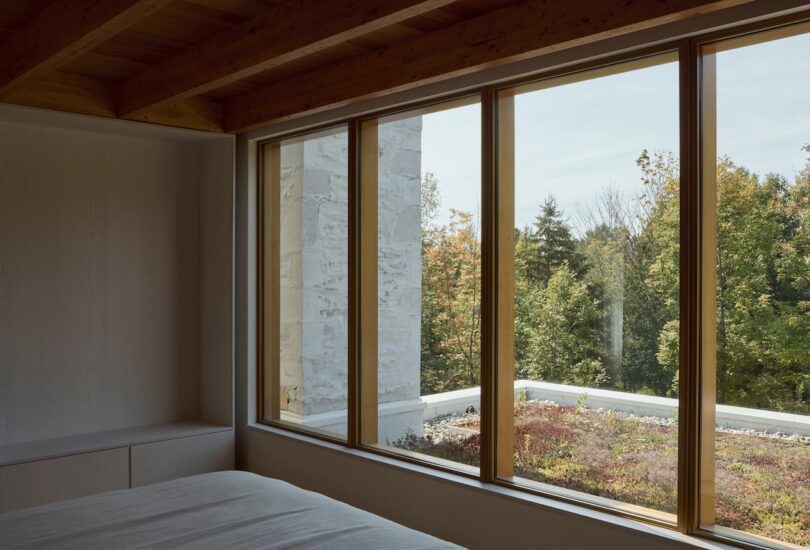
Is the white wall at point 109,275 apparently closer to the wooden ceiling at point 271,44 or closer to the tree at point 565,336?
the wooden ceiling at point 271,44

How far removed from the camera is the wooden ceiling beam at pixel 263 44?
2754 mm

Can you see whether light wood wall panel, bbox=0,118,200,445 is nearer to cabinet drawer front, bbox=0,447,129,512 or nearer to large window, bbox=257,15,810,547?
cabinet drawer front, bbox=0,447,129,512

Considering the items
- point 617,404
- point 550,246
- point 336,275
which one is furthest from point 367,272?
point 617,404

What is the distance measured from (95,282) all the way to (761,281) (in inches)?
150

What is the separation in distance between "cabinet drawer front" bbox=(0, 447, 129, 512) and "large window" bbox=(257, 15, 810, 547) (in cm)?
125

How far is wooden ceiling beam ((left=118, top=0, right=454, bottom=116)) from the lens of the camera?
2754mm

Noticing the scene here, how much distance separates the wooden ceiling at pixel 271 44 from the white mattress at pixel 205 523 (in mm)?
1767

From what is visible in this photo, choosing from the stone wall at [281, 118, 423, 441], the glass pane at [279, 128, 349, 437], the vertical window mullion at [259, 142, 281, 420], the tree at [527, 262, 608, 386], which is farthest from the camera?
the vertical window mullion at [259, 142, 281, 420]

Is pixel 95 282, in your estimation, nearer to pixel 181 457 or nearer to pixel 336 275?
pixel 181 457

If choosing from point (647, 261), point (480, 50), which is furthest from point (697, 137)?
point (480, 50)

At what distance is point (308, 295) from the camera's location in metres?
4.41

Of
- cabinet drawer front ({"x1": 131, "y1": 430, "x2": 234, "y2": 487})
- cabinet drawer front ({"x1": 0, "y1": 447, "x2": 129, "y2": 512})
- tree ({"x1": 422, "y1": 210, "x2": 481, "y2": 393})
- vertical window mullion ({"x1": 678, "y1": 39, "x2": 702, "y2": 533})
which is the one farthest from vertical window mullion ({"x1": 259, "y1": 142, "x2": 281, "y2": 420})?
vertical window mullion ({"x1": 678, "y1": 39, "x2": 702, "y2": 533})

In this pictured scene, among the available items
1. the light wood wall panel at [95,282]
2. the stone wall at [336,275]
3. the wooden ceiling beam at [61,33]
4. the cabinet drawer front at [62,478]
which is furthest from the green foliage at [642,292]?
the light wood wall panel at [95,282]

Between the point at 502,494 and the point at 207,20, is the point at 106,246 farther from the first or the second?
the point at 502,494
